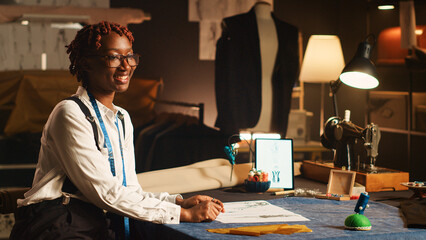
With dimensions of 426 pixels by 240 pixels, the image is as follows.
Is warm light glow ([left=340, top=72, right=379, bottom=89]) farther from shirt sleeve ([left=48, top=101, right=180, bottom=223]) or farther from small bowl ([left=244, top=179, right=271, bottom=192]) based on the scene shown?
shirt sleeve ([left=48, top=101, right=180, bottom=223])

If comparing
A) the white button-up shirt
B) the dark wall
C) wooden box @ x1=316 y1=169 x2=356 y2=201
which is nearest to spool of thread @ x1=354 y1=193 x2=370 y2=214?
wooden box @ x1=316 y1=169 x2=356 y2=201

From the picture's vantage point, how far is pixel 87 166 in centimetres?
173

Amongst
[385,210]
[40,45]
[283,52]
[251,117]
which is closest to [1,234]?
[40,45]

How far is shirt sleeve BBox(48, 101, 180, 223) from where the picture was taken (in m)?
1.73

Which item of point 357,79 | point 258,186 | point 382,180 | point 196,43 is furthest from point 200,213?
point 196,43

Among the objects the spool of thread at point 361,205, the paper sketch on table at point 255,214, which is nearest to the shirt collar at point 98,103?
the paper sketch on table at point 255,214

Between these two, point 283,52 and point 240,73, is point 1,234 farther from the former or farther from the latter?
point 283,52

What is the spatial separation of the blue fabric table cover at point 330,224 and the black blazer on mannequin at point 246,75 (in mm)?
2450

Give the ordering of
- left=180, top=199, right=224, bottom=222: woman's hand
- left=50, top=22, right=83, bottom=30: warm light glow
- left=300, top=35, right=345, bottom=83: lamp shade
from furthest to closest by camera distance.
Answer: left=50, top=22, right=83, bottom=30: warm light glow, left=300, top=35, right=345, bottom=83: lamp shade, left=180, top=199, right=224, bottom=222: woman's hand

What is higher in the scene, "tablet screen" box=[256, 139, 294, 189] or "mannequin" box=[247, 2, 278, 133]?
"mannequin" box=[247, 2, 278, 133]

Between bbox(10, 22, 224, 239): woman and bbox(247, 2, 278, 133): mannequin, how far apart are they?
2.75m

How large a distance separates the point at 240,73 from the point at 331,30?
6.90ft

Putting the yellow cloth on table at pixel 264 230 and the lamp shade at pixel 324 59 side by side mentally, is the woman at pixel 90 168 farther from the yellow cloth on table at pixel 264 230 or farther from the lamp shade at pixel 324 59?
the lamp shade at pixel 324 59

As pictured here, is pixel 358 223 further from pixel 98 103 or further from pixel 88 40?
pixel 88 40
